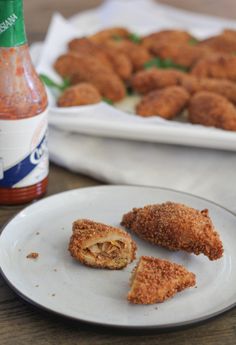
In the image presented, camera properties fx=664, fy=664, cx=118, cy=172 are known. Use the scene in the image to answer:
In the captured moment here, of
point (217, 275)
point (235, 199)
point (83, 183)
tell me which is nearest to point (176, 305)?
point (217, 275)

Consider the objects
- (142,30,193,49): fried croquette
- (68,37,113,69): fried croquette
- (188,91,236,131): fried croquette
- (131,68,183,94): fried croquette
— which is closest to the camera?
(188,91,236,131): fried croquette

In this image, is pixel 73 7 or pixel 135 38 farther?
pixel 73 7

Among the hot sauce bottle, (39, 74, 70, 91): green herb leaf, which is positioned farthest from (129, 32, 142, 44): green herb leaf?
the hot sauce bottle

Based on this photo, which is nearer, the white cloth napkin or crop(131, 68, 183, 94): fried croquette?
the white cloth napkin

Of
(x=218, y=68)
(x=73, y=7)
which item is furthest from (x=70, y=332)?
(x=73, y=7)

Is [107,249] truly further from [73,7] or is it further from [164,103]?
[73,7]

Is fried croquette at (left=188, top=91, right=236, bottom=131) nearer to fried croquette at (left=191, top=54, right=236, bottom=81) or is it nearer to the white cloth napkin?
the white cloth napkin

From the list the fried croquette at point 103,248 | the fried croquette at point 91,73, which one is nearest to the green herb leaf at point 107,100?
the fried croquette at point 91,73

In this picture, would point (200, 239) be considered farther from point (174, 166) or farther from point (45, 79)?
point (45, 79)
